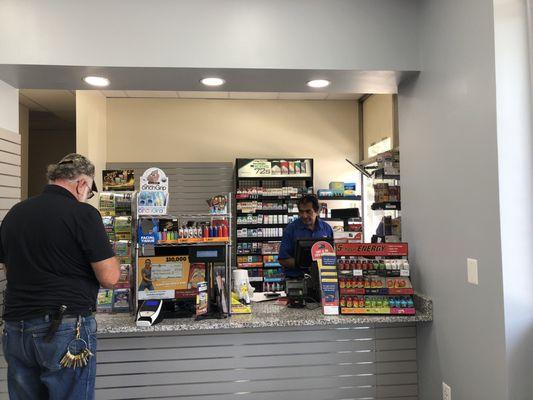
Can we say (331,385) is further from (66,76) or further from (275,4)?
(66,76)

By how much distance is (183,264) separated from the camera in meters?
2.74

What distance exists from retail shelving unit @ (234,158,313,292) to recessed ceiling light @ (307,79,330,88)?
317cm

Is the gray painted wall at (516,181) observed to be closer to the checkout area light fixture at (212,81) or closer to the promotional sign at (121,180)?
the checkout area light fixture at (212,81)

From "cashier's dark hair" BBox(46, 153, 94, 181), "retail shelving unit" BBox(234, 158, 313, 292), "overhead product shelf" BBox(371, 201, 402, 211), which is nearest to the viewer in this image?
"cashier's dark hair" BBox(46, 153, 94, 181)

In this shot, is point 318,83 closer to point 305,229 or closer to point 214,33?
point 214,33

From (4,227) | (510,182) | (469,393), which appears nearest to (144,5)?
(4,227)

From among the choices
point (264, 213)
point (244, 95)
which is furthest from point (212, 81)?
point (244, 95)

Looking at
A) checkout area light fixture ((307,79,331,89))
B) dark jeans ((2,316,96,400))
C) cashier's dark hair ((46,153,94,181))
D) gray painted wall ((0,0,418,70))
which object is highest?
gray painted wall ((0,0,418,70))

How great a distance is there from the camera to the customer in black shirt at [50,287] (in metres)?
2.01

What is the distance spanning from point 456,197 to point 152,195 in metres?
1.95

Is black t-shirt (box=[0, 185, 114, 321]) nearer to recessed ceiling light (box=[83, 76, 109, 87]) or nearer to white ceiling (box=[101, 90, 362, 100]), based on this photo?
recessed ceiling light (box=[83, 76, 109, 87])

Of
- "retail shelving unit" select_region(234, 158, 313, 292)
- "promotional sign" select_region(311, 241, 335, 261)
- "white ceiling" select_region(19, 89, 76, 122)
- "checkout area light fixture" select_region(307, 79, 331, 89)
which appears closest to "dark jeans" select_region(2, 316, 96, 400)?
"promotional sign" select_region(311, 241, 335, 261)

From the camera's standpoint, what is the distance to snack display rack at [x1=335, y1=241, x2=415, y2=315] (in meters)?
2.79

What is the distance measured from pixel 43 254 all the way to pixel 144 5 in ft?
5.71
